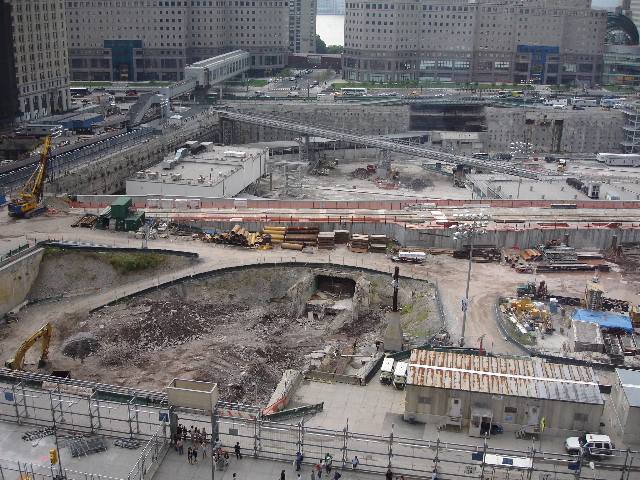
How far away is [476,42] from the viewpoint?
171000mm

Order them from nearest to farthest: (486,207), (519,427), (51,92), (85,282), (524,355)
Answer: (519,427)
(524,355)
(85,282)
(486,207)
(51,92)

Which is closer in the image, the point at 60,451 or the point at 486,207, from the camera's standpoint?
the point at 60,451

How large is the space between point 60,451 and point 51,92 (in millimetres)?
96136

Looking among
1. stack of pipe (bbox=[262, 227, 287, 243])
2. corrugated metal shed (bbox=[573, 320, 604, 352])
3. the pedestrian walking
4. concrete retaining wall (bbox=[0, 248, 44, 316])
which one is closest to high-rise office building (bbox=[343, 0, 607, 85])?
stack of pipe (bbox=[262, 227, 287, 243])

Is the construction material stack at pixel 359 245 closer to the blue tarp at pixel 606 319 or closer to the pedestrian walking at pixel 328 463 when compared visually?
the blue tarp at pixel 606 319

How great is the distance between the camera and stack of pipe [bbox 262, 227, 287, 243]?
70125mm

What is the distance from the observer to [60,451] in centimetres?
3359

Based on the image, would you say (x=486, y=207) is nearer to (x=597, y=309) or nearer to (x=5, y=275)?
(x=597, y=309)

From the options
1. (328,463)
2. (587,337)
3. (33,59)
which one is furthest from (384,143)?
(328,463)

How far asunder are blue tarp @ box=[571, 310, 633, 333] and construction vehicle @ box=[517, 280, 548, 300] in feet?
17.4

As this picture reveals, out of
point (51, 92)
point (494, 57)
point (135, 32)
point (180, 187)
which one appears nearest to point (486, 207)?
point (180, 187)

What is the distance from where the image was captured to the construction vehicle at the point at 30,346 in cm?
4816

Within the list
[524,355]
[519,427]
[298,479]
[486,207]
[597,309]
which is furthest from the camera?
[486,207]

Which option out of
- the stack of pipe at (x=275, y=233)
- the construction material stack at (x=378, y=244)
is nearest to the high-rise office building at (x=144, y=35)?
the stack of pipe at (x=275, y=233)
